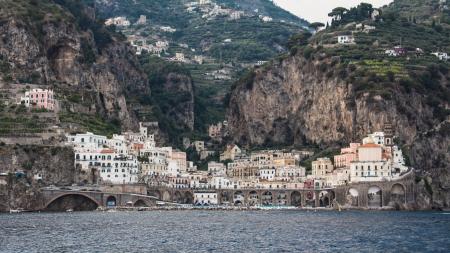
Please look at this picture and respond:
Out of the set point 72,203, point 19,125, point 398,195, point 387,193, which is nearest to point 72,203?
point 72,203

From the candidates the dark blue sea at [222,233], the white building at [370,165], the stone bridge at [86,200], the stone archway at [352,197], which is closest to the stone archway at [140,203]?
the stone bridge at [86,200]

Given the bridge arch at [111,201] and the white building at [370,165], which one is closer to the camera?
the bridge arch at [111,201]

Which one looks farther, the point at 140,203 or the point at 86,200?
the point at 140,203

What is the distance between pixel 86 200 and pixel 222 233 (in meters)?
65.0

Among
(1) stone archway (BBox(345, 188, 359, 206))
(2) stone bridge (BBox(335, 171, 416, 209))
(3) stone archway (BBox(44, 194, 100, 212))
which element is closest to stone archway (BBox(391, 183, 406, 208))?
(2) stone bridge (BBox(335, 171, 416, 209))

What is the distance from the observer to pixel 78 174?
619ft

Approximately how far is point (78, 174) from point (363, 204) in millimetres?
52129

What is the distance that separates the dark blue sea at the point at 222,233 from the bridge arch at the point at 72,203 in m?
13.1

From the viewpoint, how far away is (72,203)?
7180 inches

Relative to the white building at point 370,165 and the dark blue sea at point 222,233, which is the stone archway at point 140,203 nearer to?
the dark blue sea at point 222,233

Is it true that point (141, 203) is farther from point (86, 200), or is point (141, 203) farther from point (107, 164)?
point (86, 200)

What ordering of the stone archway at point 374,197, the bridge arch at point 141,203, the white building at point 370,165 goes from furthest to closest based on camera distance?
the white building at point 370,165 → the stone archway at point 374,197 → the bridge arch at point 141,203

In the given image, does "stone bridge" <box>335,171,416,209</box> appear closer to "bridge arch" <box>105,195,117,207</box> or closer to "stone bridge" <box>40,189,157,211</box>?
"stone bridge" <box>40,189,157,211</box>

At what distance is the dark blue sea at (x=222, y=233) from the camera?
103 m
